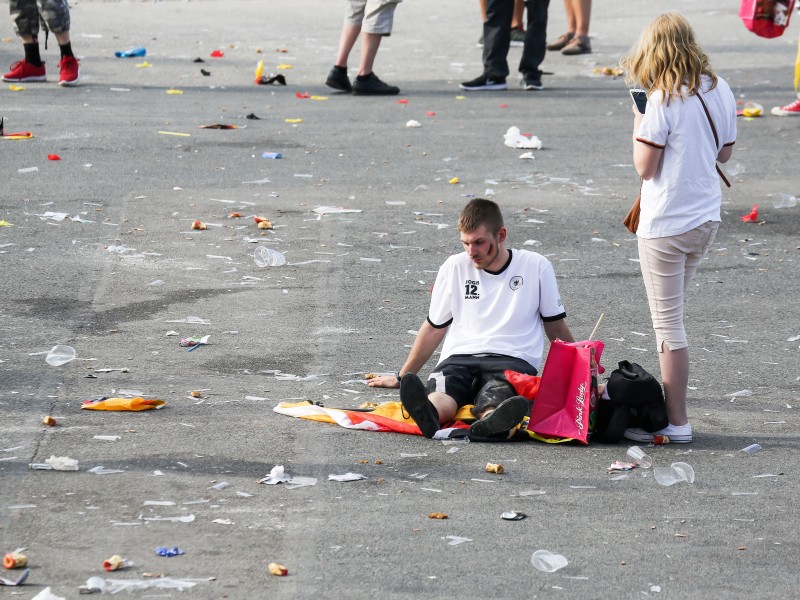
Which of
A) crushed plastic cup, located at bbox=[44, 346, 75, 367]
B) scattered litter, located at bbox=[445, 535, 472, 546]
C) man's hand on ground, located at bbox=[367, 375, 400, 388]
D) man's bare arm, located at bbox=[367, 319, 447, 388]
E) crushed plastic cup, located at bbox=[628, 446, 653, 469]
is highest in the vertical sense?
man's bare arm, located at bbox=[367, 319, 447, 388]

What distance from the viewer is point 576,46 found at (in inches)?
613

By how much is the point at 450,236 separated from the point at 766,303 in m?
2.08

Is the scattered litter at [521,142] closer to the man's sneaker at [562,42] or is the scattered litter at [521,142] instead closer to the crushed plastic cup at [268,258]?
the crushed plastic cup at [268,258]

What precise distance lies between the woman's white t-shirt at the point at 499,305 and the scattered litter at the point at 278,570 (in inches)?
75.9

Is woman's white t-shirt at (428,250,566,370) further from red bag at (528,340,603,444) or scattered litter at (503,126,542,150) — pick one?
scattered litter at (503,126,542,150)

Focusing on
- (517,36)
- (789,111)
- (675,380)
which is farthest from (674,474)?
(517,36)

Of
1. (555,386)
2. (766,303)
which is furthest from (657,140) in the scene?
(766,303)

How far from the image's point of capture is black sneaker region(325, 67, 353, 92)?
42.6 ft

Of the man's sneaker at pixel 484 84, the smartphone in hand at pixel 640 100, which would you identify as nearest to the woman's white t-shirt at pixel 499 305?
the smartphone in hand at pixel 640 100

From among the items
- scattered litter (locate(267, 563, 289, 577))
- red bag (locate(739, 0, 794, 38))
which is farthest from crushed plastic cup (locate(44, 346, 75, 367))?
red bag (locate(739, 0, 794, 38))

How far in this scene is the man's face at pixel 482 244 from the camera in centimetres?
560

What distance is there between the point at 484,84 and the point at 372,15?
1.58m

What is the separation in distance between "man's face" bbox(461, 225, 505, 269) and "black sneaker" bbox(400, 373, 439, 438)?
2.29ft

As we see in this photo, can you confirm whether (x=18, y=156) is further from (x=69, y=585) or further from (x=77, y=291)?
(x=69, y=585)
